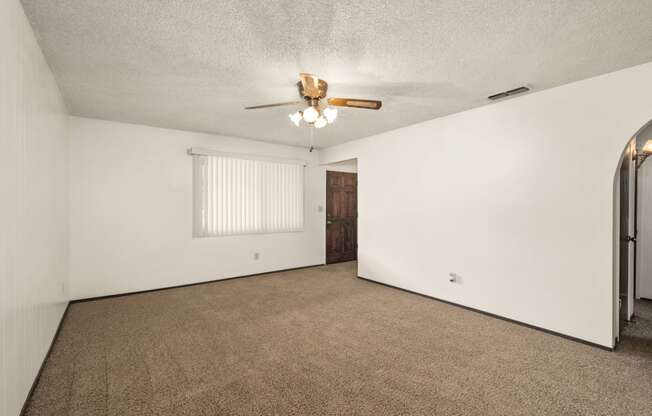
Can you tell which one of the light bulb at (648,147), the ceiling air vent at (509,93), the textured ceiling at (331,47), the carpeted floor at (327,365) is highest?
the textured ceiling at (331,47)

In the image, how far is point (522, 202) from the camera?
10.2 feet

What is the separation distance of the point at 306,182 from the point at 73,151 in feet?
12.3

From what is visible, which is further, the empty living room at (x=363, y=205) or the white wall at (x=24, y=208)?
the empty living room at (x=363, y=205)

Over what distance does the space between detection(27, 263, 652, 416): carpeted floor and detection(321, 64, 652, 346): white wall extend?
0.36m

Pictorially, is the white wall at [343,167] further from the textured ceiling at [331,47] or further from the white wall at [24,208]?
the white wall at [24,208]

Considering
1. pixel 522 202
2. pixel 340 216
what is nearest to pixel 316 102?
pixel 522 202

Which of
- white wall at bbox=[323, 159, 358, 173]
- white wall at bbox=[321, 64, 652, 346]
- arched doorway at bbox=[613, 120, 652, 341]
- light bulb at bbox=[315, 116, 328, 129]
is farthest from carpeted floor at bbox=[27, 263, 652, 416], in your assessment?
white wall at bbox=[323, 159, 358, 173]

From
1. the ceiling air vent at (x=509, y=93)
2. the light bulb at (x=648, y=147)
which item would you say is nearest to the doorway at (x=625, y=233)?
the light bulb at (x=648, y=147)

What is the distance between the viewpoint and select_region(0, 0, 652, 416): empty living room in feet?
6.07

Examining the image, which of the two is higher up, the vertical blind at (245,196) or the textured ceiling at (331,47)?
the textured ceiling at (331,47)

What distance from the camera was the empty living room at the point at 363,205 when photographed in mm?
1851

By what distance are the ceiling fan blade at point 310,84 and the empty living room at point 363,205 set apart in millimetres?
37

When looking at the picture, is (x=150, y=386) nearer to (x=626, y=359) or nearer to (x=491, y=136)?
(x=626, y=359)

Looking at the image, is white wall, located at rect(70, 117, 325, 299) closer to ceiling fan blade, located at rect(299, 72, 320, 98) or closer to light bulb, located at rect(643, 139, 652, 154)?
ceiling fan blade, located at rect(299, 72, 320, 98)
